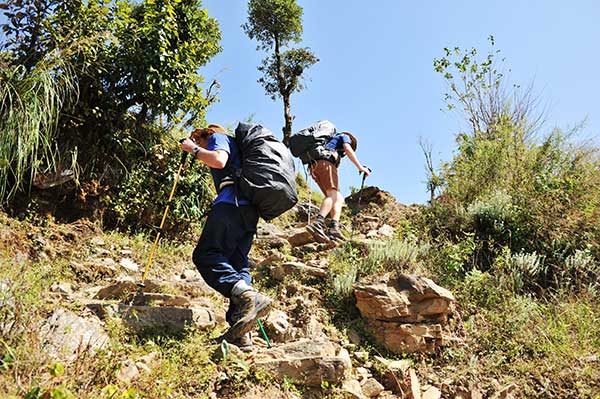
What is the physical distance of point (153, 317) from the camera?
11.9ft

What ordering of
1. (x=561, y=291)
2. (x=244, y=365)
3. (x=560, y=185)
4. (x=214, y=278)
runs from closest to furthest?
(x=244, y=365), (x=214, y=278), (x=561, y=291), (x=560, y=185)

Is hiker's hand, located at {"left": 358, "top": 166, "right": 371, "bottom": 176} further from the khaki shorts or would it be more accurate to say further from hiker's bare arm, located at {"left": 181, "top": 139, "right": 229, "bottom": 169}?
hiker's bare arm, located at {"left": 181, "top": 139, "right": 229, "bottom": 169}

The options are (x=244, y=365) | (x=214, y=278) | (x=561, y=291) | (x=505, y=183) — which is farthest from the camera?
(x=505, y=183)

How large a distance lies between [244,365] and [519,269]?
13.7ft

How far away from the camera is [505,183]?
7.51 m

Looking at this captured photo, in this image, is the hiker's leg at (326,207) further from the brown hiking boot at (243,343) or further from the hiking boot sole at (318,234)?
the brown hiking boot at (243,343)

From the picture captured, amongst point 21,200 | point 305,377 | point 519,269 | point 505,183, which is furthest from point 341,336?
point 505,183

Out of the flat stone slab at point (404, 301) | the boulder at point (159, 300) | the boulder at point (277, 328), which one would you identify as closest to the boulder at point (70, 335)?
the boulder at point (159, 300)

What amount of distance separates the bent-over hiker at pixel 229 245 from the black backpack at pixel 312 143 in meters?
2.94

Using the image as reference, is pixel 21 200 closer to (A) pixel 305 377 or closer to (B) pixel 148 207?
(B) pixel 148 207

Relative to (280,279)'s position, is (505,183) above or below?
above

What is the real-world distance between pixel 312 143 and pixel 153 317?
404 centimetres

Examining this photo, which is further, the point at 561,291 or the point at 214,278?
the point at 561,291

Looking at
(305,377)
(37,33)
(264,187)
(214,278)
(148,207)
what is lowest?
(305,377)
